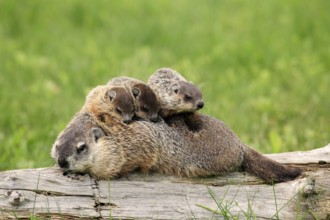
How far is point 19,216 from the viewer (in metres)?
5.23

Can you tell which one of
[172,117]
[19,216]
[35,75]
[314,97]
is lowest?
[19,216]

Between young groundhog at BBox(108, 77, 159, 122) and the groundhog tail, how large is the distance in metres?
0.91

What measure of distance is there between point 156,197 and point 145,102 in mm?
1088

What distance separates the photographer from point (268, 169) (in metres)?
5.86

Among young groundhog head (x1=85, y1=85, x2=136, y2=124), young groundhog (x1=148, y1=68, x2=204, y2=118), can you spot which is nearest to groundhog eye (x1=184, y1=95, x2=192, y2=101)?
young groundhog (x1=148, y1=68, x2=204, y2=118)

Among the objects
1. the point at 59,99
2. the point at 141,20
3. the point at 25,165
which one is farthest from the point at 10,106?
the point at 141,20

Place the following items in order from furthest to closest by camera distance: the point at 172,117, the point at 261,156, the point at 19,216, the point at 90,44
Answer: the point at 90,44 → the point at 172,117 → the point at 261,156 → the point at 19,216

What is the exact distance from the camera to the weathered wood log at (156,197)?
531 centimetres

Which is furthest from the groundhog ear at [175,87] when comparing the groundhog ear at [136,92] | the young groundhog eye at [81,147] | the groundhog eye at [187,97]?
the young groundhog eye at [81,147]

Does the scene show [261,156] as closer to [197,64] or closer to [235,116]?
[235,116]

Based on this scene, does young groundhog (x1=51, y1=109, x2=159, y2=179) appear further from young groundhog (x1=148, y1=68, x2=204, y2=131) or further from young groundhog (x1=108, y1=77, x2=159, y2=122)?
young groundhog (x1=148, y1=68, x2=204, y2=131)

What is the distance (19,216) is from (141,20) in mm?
9152

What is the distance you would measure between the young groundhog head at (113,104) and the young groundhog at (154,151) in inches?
2.4

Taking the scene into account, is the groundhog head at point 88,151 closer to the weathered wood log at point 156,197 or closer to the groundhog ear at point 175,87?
the weathered wood log at point 156,197
